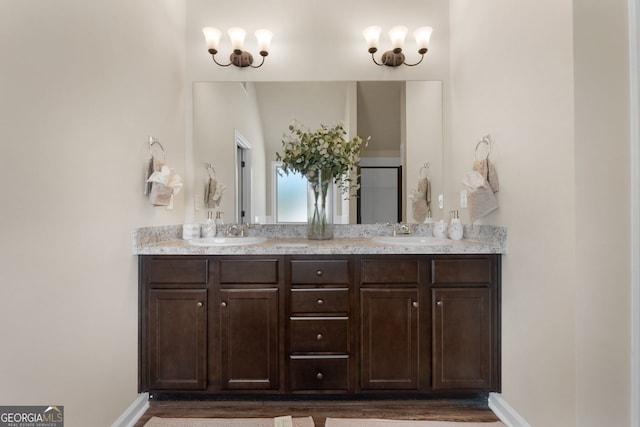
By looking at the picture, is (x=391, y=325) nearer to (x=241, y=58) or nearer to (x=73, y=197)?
(x=73, y=197)

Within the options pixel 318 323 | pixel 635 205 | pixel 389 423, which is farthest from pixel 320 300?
pixel 635 205

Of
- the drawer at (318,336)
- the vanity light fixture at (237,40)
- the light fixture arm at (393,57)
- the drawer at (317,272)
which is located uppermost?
the vanity light fixture at (237,40)

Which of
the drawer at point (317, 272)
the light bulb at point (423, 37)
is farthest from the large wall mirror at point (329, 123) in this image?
the drawer at point (317, 272)

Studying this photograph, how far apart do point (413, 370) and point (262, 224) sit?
138cm

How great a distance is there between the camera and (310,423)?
1549mm

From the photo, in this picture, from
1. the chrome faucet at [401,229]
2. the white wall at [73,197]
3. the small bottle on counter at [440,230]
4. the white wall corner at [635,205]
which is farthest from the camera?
the chrome faucet at [401,229]

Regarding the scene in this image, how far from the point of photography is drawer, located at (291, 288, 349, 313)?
1.64m

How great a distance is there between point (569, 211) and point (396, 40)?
1.64m

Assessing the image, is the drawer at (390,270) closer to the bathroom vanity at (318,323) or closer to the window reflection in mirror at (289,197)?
the bathroom vanity at (318,323)

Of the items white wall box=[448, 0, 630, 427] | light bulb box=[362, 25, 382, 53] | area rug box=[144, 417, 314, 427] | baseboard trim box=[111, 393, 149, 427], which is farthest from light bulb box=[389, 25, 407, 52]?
baseboard trim box=[111, 393, 149, 427]

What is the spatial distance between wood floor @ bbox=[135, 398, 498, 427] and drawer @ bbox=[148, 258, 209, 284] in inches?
29.2

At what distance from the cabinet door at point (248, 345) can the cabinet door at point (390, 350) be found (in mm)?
507

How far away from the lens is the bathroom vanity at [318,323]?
1630mm

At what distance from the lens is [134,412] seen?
1.57 m
